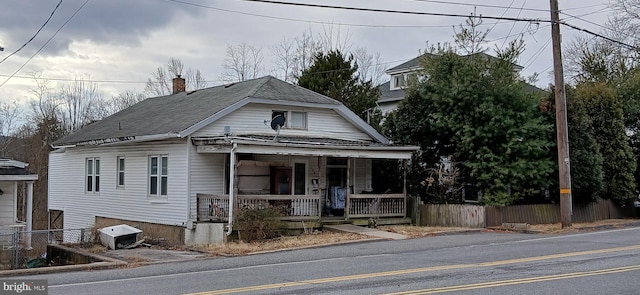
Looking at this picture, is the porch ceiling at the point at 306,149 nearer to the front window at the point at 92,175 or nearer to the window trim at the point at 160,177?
the window trim at the point at 160,177

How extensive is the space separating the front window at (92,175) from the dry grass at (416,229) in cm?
1216

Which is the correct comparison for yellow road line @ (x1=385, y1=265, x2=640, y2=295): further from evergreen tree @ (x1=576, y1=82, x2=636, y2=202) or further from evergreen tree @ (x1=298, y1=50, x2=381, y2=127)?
evergreen tree @ (x1=298, y1=50, x2=381, y2=127)

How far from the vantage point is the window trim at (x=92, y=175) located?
2738 cm

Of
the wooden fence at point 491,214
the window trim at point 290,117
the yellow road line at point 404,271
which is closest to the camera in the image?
the yellow road line at point 404,271

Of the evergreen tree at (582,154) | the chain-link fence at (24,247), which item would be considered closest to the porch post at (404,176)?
the evergreen tree at (582,154)

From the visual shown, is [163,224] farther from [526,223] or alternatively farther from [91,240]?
[526,223]

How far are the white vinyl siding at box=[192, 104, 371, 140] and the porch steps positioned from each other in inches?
163

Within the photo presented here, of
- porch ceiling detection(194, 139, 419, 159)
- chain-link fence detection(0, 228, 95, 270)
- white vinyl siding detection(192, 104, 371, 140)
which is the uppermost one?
white vinyl siding detection(192, 104, 371, 140)

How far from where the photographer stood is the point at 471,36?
85.7 feet

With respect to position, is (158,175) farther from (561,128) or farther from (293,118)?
(561,128)

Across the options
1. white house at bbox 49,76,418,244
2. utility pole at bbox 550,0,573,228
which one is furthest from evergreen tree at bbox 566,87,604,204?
white house at bbox 49,76,418,244

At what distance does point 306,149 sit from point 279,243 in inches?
151

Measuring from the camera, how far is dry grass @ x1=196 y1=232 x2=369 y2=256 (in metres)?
18.1

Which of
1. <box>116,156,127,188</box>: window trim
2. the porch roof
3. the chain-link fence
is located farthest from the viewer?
<box>116,156,127,188</box>: window trim
